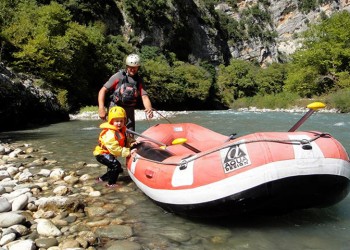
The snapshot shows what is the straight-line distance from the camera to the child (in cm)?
426

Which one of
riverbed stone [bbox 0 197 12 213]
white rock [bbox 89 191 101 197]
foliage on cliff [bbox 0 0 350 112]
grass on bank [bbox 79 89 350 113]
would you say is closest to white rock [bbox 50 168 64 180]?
white rock [bbox 89 191 101 197]

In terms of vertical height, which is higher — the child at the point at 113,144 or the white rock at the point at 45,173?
the child at the point at 113,144

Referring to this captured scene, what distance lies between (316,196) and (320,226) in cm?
34

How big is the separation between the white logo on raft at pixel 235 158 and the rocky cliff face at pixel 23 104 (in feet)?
38.8

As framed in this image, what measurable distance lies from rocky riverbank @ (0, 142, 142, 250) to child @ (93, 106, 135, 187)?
0.26 m

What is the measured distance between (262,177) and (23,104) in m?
13.3

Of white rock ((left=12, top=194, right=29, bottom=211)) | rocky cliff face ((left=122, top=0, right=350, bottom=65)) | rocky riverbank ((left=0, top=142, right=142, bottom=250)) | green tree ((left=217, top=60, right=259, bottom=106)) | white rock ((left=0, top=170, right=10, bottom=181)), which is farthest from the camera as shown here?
green tree ((left=217, top=60, right=259, bottom=106))

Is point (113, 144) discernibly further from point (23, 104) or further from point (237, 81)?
point (237, 81)

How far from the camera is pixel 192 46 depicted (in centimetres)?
5509

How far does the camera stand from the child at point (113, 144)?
426cm

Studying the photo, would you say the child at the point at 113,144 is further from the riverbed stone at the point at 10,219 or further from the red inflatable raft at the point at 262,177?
the riverbed stone at the point at 10,219

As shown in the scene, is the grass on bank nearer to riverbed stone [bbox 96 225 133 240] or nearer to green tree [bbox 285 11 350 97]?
green tree [bbox 285 11 350 97]

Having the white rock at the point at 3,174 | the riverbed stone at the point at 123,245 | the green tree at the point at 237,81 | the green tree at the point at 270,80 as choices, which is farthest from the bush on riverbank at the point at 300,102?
the riverbed stone at the point at 123,245

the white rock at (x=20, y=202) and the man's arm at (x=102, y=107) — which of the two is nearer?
the white rock at (x=20, y=202)
